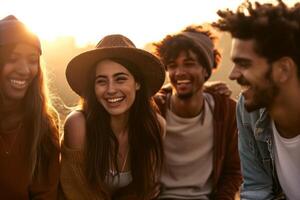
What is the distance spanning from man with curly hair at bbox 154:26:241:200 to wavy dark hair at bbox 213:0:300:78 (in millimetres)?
1430

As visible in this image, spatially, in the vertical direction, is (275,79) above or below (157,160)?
above

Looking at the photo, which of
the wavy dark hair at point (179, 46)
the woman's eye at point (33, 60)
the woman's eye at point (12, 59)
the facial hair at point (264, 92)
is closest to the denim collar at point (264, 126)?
the facial hair at point (264, 92)

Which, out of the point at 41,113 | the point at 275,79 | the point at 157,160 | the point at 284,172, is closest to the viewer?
the point at 275,79

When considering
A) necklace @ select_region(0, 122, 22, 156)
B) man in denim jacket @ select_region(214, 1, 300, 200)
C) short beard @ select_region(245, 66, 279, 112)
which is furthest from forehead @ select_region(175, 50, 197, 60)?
necklace @ select_region(0, 122, 22, 156)

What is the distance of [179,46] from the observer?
5219 millimetres

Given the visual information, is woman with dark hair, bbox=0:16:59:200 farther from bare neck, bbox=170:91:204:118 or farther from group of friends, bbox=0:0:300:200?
bare neck, bbox=170:91:204:118

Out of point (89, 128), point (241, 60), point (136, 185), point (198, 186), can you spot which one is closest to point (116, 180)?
point (136, 185)

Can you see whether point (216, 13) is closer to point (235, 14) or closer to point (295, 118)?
point (235, 14)

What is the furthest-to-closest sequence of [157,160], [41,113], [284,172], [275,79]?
1. [157,160]
2. [41,113]
3. [284,172]
4. [275,79]

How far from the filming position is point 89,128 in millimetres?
4586

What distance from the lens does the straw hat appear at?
4562mm

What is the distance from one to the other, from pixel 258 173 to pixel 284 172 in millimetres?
279

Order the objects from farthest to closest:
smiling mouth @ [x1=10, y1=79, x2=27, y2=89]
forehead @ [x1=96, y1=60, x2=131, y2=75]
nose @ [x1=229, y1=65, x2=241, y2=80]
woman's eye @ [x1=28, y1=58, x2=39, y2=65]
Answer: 1. forehead @ [x1=96, y1=60, x2=131, y2=75]
2. woman's eye @ [x1=28, y1=58, x2=39, y2=65]
3. smiling mouth @ [x1=10, y1=79, x2=27, y2=89]
4. nose @ [x1=229, y1=65, x2=241, y2=80]

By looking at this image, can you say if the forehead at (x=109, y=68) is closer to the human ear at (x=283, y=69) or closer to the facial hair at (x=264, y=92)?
the facial hair at (x=264, y=92)
